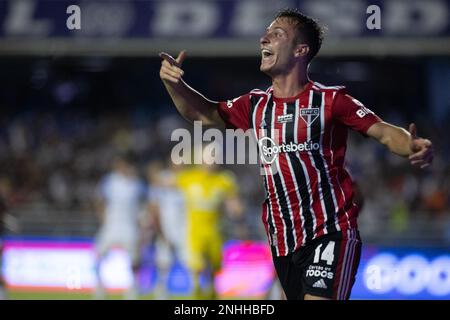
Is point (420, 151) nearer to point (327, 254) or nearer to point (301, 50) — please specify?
point (327, 254)

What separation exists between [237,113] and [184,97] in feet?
1.13

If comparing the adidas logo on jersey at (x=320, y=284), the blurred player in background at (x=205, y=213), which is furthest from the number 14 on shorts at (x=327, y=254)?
the blurred player in background at (x=205, y=213)

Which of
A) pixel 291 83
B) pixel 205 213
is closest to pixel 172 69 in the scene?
pixel 291 83

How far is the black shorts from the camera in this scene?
16.3ft

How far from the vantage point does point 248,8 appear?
16.7 m

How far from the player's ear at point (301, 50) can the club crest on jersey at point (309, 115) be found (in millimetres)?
373

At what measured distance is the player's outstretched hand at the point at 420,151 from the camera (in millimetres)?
4629

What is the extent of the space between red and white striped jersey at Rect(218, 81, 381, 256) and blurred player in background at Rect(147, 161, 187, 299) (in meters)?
6.69

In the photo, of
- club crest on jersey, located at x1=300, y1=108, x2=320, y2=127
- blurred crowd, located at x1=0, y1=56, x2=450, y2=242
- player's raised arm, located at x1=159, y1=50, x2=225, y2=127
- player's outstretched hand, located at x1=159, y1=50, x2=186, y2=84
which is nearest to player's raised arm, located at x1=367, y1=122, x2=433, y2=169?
club crest on jersey, located at x1=300, y1=108, x2=320, y2=127

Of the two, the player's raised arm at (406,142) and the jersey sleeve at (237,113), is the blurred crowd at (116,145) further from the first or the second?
the player's raised arm at (406,142)

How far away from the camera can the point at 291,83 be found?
5.25 metres

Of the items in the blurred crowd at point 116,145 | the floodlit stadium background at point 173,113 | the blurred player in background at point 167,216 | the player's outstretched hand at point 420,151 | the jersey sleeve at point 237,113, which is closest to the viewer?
the player's outstretched hand at point 420,151
